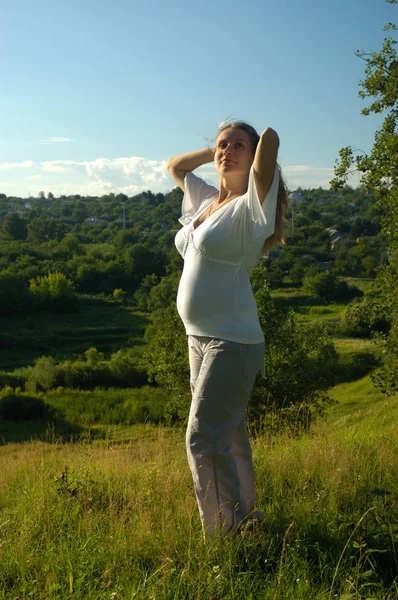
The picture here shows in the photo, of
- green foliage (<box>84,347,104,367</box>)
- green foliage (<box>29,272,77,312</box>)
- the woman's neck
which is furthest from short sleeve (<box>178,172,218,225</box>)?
green foliage (<box>29,272,77,312</box>)

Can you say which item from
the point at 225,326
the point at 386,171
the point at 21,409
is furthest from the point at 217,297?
the point at 21,409

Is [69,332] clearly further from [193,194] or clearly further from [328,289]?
[193,194]

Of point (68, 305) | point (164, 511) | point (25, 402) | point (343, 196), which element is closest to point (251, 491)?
point (164, 511)

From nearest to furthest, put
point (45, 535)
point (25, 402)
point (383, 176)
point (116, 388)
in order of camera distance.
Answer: point (45, 535)
point (383, 176)
point (25, 402)
point (116, 388)

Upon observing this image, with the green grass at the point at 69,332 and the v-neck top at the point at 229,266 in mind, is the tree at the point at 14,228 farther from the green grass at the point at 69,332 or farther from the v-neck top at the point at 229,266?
the v-neck top at the point at 229,266

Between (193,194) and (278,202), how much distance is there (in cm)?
57

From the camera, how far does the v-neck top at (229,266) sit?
7.61 ft

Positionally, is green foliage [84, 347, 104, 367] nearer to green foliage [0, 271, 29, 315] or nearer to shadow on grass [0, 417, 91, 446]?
shadow on grass [0, 417, 91, 446]

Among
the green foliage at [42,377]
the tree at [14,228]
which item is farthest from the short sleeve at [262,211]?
the tree at [14,228]

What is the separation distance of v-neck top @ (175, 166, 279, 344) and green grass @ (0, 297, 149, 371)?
138ft

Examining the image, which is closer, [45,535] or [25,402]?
[45,535]

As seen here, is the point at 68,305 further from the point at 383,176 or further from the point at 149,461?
the point at 149,461

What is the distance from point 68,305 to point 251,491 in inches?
2398

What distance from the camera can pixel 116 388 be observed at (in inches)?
1428
